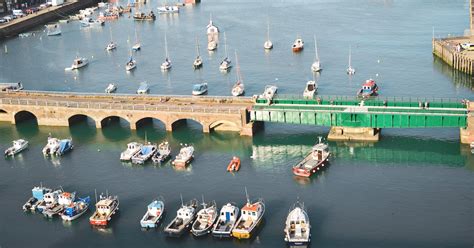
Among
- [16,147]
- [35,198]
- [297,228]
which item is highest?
[16,147]

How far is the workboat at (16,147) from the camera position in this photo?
102875 millimetres

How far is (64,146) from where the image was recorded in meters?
102

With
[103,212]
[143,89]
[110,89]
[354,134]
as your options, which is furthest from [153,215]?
[110,89]

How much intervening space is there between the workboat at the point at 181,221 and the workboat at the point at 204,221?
0.80 meters

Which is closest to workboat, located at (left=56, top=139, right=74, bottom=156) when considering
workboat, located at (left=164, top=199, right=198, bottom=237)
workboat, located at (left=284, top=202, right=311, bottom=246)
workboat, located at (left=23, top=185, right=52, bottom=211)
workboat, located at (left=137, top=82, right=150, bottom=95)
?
workboat, located at (left=23, top=185, right=52, bottom=211)

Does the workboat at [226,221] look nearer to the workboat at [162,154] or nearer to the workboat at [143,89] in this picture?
the workboat at [162,154]

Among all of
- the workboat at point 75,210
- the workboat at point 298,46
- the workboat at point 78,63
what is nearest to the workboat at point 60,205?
the workboat at point 75,210

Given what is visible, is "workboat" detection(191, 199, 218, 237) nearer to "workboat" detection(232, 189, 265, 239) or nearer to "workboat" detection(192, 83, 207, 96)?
"workboat" detection(232, 189, 265, 239)

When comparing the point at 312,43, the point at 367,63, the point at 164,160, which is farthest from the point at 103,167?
the point at 312,43

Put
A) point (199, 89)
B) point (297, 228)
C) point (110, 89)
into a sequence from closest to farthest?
point (297, 228), point (199, 89), point (110, 89)

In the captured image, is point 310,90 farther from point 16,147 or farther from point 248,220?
point 16,147

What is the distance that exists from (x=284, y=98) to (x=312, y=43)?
5837 cm

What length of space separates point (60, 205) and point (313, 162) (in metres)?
32.4

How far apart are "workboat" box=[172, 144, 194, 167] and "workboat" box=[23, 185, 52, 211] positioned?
57.6 feet
